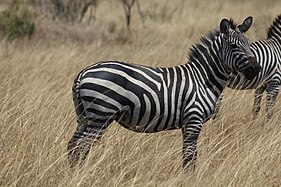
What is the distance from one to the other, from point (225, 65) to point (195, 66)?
0.28 metres

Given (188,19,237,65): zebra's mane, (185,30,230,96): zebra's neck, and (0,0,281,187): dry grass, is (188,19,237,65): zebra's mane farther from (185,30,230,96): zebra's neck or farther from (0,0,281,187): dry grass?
(0,0,281,187): dry grass

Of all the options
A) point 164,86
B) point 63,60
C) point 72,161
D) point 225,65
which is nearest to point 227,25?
point 225,65

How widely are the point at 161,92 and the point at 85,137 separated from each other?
2.53 ft

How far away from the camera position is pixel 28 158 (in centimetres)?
459

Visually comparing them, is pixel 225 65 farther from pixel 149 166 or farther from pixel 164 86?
pixel 149 166

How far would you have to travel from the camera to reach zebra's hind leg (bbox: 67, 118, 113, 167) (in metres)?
4.87

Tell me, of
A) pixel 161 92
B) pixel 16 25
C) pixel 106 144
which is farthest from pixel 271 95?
pixel 16 25

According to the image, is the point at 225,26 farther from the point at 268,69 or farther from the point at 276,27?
the point at 276,27

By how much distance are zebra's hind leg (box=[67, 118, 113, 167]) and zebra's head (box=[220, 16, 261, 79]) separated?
130 cm

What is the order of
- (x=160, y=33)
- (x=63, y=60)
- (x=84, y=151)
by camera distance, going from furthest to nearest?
(x=160, y=33)
(x=63, y=60)
(x=84, y=151)

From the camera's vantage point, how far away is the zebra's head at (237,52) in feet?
17.3

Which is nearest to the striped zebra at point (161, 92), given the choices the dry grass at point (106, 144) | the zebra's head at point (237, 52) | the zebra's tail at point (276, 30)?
the zebra's head at point (237, 52)

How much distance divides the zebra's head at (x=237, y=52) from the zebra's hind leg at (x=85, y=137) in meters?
1.30

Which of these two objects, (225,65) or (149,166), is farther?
(225,65)
